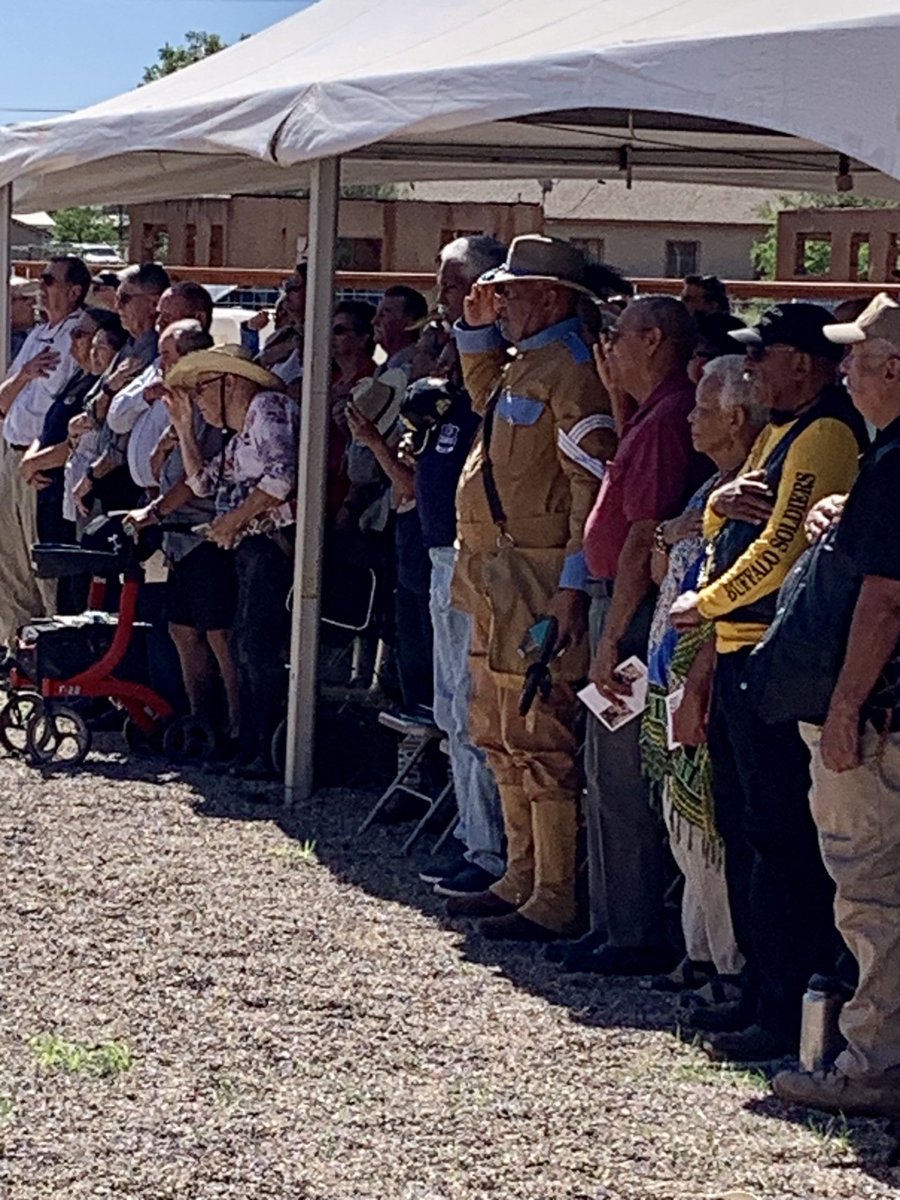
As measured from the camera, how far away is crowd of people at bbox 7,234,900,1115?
543 cm

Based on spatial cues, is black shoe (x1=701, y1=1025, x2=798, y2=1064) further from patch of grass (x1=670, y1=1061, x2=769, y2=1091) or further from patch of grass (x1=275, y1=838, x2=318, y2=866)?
patch of grass (x1=275, y1=838, x2=318, y2=866)

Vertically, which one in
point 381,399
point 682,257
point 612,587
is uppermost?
point 682,257

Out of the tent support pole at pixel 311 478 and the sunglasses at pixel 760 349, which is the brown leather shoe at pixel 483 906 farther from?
the sunglasses at pixel 760 349

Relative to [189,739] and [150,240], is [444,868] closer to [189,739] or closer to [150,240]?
[189,739]

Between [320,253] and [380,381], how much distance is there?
50 centimetres

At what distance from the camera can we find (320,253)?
8.86 meters

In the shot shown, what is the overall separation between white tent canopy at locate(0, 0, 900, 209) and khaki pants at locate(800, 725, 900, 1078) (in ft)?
4.23

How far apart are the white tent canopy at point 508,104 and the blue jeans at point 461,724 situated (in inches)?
57.8

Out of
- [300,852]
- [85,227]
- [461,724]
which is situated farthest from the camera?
[85,227]

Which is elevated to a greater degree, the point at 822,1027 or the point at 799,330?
the point at 799,330

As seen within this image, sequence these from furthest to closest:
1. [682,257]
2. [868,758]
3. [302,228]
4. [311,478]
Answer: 1. [682,257]
2. [302,228]
3. [311,478]
4. [868,758]

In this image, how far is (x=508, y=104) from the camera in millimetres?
6711

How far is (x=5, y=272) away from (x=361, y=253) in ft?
14.3

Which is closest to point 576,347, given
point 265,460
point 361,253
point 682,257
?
point 265,460
